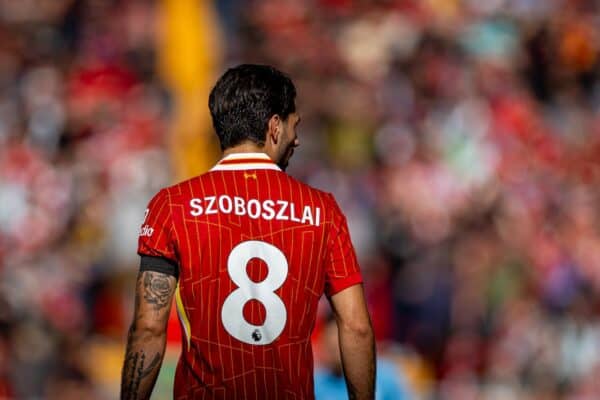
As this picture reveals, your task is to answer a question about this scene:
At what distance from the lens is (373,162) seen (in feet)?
39.0

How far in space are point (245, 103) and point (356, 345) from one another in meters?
0.84

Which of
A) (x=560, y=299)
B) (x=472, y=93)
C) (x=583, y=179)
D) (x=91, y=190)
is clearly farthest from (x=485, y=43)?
(x=91, y=190)

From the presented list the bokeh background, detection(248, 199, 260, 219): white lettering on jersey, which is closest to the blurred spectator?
the bokeh background

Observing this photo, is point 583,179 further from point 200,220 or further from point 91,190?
point 200,220

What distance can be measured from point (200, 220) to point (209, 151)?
7464 millimetres

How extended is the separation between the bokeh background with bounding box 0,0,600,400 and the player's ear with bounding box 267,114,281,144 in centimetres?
485

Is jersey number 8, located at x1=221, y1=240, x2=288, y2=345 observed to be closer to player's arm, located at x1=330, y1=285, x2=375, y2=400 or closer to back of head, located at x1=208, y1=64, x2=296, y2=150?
player's arm, located at x1=330, y1=285, x2=375, y2=400

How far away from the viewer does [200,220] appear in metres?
4.19

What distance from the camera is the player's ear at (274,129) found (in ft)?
14.3

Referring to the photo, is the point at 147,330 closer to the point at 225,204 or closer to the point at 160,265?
the point at 160,265

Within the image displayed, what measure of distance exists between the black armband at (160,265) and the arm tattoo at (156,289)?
16 millimetres

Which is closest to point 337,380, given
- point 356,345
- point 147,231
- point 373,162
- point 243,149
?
point 356,345

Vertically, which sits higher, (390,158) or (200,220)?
(390,158)

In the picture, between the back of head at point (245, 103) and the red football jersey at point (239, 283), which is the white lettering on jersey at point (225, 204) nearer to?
the red football jersey at point (239, 283)
